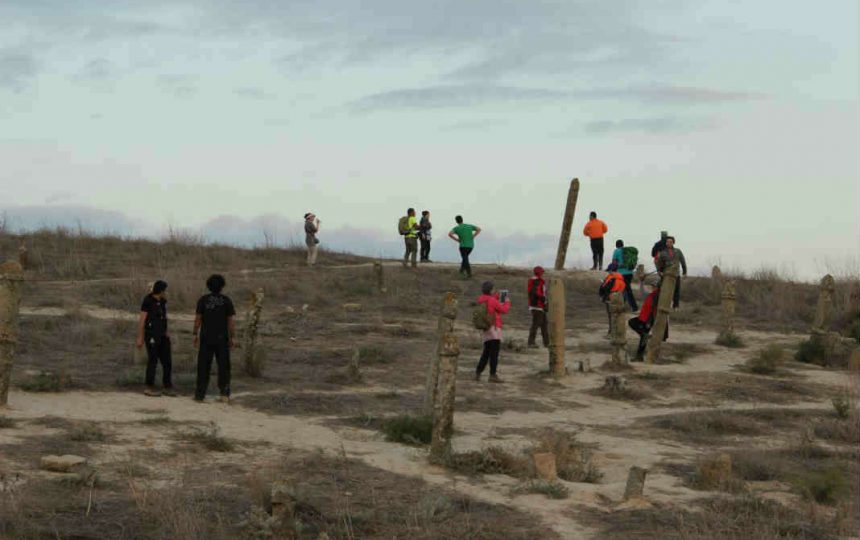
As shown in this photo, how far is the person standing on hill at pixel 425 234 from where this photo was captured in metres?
34.0

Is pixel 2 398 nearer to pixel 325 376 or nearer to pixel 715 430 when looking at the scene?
pixel 325 376

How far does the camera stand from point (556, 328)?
1964cm

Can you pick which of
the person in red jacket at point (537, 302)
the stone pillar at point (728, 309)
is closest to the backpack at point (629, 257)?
the stone pillar at point (728, 309)

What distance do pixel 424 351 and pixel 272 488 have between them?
12.1m

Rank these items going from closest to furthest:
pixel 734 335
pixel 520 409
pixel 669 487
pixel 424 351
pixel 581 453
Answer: pixel 669 487 < pixel 581 453 < pixel 520 409 < pixel 424 351 < pixel 734 335

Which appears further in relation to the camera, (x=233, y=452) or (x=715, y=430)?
(x=715, y=430)

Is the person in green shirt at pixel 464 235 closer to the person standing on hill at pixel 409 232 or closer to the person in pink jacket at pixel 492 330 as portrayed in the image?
the person standing on hill at pixel 409 232

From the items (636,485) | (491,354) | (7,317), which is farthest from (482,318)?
(7,317)

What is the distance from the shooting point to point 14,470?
11016 millimetres

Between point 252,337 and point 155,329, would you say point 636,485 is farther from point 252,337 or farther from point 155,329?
point 252,337

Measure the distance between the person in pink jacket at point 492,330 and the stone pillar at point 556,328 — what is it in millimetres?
1177

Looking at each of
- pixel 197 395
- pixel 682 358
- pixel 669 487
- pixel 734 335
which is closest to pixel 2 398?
pixel 197 395

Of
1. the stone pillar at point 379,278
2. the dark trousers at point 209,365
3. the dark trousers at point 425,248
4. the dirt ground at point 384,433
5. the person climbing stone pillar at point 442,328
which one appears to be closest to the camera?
the dirt ground at point 384,433

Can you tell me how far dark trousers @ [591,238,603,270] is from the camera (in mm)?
33406
